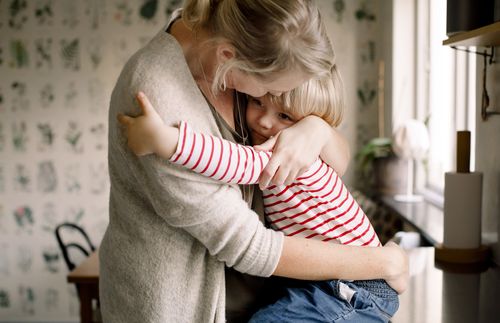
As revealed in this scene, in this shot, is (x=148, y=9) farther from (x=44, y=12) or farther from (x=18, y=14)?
(x=18, y=14)

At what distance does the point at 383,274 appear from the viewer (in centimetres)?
118

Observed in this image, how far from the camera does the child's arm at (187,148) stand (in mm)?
925

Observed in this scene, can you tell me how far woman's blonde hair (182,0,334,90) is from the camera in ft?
3.10

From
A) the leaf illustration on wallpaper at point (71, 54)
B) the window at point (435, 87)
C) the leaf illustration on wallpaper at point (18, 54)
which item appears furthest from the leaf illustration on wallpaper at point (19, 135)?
the window at point (435, 87)

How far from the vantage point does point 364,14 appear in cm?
397

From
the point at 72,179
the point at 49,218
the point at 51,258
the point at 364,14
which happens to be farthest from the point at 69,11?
the point at 364,14

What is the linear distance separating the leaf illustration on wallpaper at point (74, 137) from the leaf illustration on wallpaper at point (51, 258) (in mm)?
717

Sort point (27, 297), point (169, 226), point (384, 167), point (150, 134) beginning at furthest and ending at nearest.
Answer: point (27, 297) → point (384, 167) → point (169, 226) → point (150, 134)

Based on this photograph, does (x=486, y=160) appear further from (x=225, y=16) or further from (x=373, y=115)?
(x=373, y=115)

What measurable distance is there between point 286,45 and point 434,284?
3.19 ft

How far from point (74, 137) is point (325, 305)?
328 cm

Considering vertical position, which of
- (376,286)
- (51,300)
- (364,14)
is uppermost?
(364,14)

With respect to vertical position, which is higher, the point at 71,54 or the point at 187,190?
the point at 71,54

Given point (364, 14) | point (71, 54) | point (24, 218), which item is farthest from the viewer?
point (24, 218)
